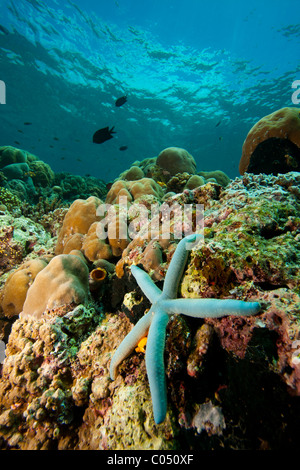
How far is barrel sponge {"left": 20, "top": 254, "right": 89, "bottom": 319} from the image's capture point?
2.64 metres

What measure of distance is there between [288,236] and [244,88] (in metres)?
34.5

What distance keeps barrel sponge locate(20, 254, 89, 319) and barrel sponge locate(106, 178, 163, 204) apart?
334cm

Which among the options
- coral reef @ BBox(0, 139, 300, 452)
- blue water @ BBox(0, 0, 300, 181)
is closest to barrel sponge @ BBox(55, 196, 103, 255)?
coral reef @ BBox(0, 139, 300, 452)

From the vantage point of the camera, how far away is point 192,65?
82.8 feet

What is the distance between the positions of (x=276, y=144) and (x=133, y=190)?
4.32 m

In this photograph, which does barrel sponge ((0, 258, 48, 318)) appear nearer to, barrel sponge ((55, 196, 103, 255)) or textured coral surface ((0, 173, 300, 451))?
textured coral surface ((0, 173, 300, 451))

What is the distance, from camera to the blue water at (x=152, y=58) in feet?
68.2

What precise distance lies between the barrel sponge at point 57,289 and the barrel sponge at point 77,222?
1.85m

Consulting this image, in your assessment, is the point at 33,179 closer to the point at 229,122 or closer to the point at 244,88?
the point at 244,88

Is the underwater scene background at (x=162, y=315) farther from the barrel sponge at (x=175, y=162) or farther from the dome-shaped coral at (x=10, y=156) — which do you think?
the dome-shaped coral at (x=10, y=156)

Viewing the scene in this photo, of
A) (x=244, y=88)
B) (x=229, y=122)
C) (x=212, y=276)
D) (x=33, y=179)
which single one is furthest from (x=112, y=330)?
(x=229, y=122)

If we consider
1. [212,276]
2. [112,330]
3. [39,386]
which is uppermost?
[212,276]

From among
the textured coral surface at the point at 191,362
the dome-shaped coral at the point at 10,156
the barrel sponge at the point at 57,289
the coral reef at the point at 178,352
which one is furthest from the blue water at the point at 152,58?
the textured coral surface at the point at 191,362

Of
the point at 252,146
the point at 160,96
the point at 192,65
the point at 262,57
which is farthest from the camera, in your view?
the point at 160,96
